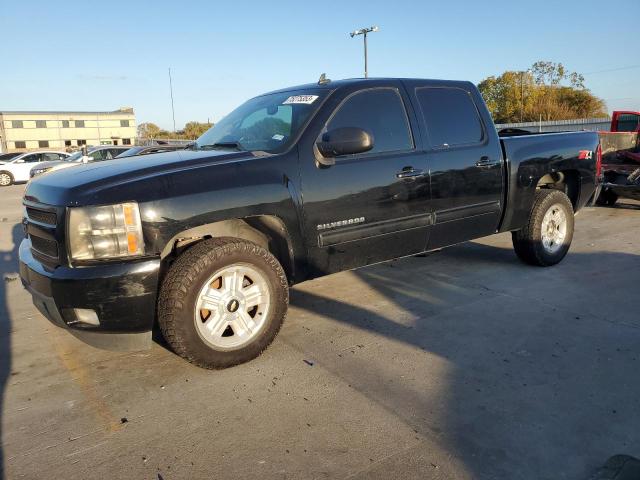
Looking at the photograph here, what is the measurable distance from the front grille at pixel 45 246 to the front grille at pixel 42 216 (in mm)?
119

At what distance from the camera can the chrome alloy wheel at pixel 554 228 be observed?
212 inches

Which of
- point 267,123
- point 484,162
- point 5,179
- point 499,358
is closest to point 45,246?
point 267,123

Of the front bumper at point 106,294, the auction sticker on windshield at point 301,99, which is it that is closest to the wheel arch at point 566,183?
the auction sticker on windshield at point 301,99

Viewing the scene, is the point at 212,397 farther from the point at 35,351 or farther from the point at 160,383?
the point at 35,351

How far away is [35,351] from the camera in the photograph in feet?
12.3

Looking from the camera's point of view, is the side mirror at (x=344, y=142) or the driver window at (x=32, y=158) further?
the driver window at (x=32, y=158)

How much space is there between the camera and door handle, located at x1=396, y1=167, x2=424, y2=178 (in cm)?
401

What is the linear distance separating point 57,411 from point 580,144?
18.3 feet

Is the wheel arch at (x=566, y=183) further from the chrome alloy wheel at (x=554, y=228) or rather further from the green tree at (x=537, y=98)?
the green tree at (x=537, y=98)

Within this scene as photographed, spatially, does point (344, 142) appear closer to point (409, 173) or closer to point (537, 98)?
point (409, 173)

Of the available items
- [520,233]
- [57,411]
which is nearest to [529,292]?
[520,233]

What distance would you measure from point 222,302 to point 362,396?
1.07 m

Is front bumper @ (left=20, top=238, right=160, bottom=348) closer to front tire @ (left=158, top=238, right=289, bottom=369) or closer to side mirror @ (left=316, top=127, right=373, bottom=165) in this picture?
front tire @ (left=158, top=238, right=289, bottom=369)

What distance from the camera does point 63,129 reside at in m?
69.8
